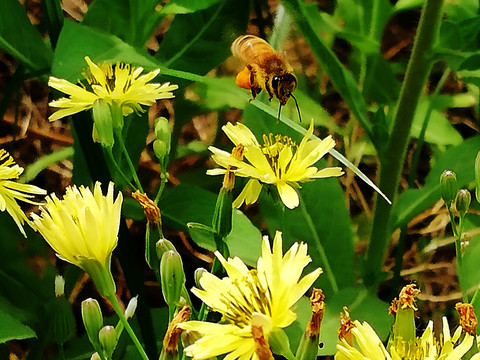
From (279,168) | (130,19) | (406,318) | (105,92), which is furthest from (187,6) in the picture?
(406,318)

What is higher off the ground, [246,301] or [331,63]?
[331,63]

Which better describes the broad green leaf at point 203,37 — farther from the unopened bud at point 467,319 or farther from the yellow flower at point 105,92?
the unopened bud at point 467,319

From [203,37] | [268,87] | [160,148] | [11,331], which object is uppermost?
[203,37]

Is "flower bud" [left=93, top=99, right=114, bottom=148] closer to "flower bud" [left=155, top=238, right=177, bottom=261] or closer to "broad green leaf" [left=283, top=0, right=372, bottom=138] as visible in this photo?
"flower bud" [left=155, top=238, right=177, bottom=261]

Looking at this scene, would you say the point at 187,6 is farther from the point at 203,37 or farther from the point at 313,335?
the point at 313,335

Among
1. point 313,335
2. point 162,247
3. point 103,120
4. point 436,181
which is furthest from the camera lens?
point 436,181

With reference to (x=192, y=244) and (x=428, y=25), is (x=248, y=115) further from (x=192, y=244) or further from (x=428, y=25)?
(x=192, y=244)

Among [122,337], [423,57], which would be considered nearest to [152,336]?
[122,337]

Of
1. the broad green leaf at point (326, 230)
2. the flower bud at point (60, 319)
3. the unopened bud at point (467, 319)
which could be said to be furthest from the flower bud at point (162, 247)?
the broad green leaf at point (326, 230)
